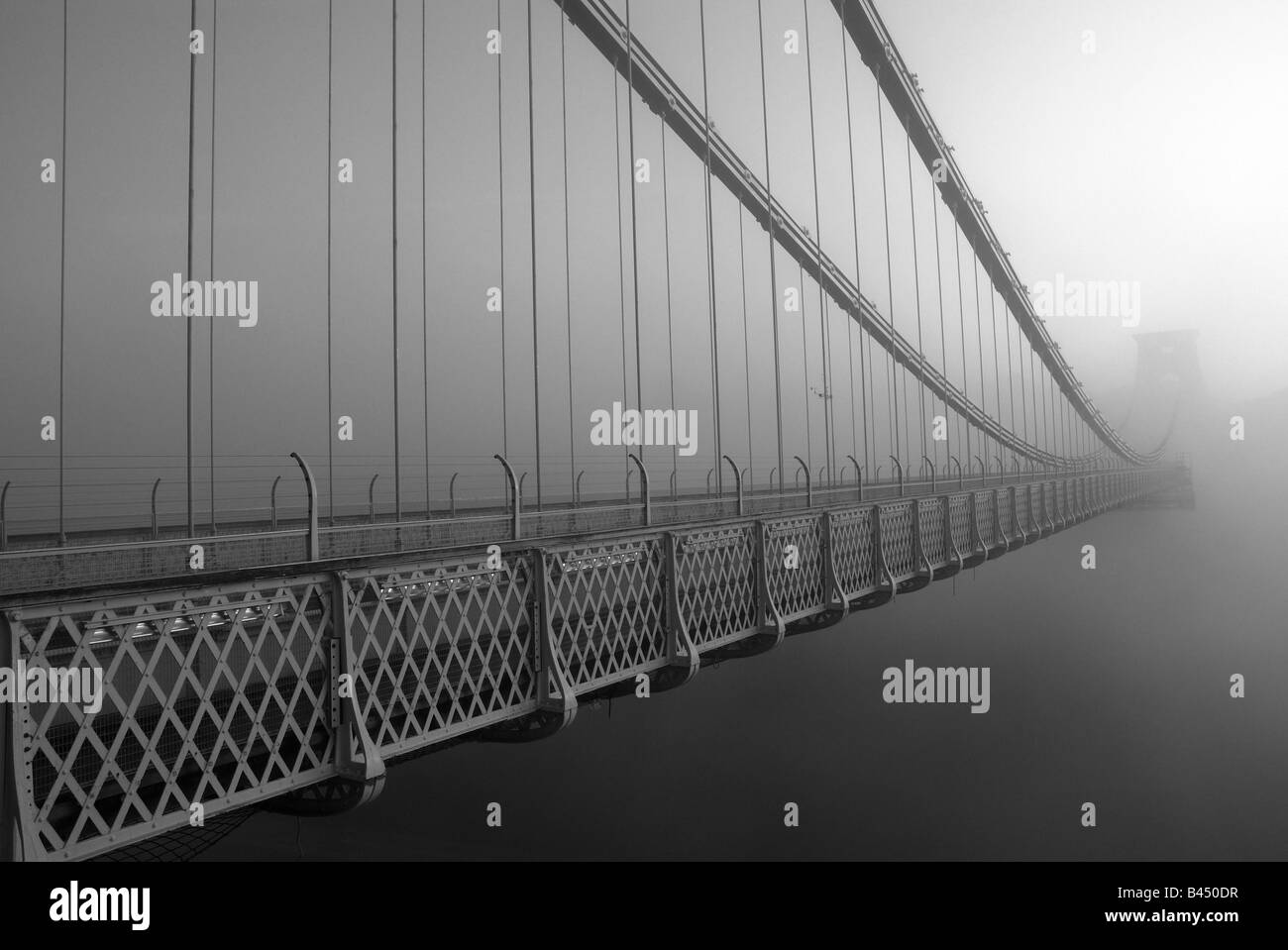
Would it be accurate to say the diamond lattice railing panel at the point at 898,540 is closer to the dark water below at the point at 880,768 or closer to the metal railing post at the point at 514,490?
the metal railing post at the point at 514,490

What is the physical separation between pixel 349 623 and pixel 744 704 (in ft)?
94.0

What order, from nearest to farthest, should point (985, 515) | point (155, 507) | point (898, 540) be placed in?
point (155, 507) < point (898, 540) < point (985, 515)

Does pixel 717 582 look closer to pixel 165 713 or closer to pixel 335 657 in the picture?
pixel 335 657

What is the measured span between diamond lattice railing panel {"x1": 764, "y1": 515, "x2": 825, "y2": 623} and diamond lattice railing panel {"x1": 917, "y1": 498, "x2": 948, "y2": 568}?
13.9 ft

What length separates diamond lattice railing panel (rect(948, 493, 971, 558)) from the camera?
52.5ft

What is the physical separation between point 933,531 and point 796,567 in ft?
19.9

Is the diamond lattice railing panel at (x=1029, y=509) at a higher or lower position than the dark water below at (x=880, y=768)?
higher

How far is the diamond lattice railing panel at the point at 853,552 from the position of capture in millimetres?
10727

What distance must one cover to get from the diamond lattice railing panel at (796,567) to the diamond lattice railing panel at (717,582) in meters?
0.31

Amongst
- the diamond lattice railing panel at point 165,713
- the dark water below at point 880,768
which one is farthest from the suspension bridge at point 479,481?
the dark water below at point 880,768

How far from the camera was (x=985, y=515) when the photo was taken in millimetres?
19000

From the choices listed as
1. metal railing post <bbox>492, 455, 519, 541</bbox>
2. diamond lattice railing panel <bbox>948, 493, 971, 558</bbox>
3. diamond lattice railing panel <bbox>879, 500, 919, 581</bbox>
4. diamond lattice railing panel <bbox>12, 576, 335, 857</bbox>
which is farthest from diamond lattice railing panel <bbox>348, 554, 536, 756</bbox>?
diamond lattice railing panel <bbox>948, 493, 971, 558</bbox>

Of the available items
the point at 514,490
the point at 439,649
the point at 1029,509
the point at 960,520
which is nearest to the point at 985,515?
the point at 960,520

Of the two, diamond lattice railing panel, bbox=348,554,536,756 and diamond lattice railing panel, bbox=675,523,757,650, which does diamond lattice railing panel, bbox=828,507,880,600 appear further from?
diamond lattice railing panel, bbox=348,554,536,756
